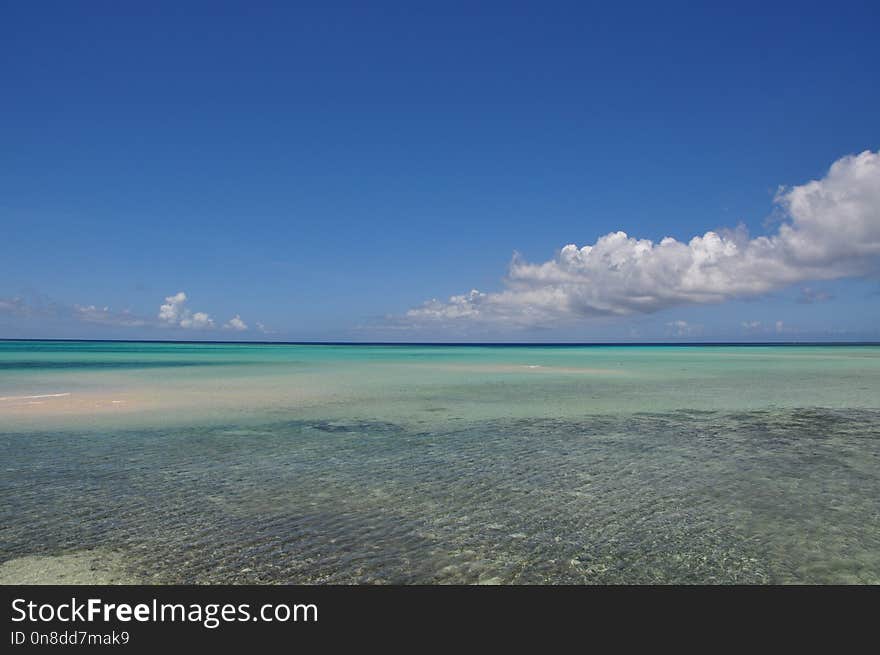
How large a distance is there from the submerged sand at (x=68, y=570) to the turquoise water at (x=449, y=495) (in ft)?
0.54

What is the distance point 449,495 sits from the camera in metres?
9.22

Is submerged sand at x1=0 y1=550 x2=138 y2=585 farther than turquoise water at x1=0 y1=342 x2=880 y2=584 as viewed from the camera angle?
No

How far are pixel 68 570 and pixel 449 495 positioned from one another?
5392mm

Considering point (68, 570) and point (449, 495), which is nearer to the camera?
point (68, 570)

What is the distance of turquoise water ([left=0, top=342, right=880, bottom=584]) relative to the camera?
6441mm

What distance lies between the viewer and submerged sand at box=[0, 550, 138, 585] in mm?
5949

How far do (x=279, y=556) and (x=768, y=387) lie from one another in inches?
1223

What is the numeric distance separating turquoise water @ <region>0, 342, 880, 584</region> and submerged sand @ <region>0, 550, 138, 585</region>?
163mm

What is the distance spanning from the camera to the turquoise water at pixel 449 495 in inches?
254

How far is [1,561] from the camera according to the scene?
6.34 m
